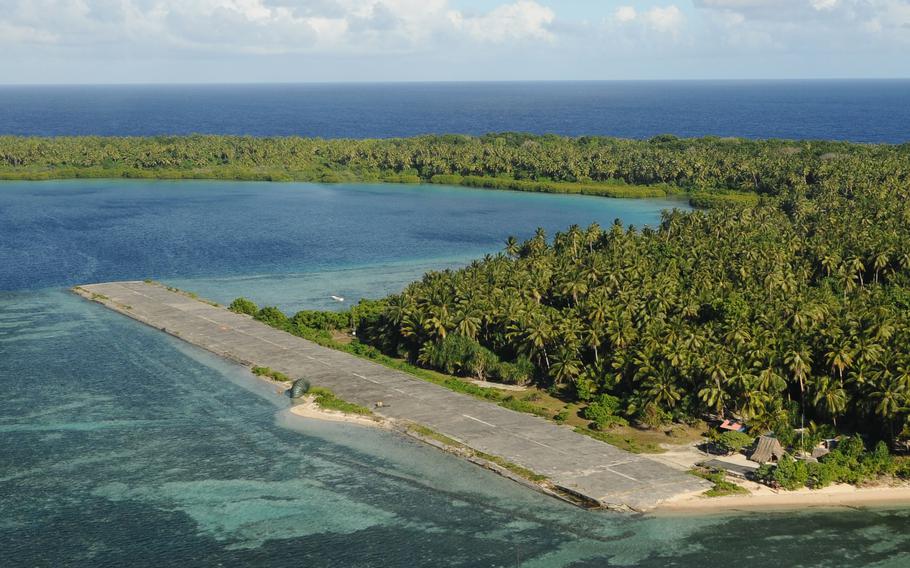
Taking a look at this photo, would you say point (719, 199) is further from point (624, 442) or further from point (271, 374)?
point (271, 374)

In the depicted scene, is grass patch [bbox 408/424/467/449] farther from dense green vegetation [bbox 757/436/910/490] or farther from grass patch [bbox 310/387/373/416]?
dense green vegetation [bbox 757/436/910/490]

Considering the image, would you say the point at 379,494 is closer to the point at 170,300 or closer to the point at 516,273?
the point at 516,273

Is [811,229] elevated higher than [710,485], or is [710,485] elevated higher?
[811,229]

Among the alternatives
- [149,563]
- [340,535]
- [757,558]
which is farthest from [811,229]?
[149,563]

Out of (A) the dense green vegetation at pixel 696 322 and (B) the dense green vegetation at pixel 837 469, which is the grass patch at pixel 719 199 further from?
(B) the dense green vegetation at pixel 837 469

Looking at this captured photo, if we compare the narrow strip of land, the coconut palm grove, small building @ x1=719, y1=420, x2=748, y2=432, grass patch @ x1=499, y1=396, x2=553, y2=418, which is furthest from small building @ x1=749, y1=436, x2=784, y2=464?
grass patch @ x1=499, y1=396, x2=553, y2=418

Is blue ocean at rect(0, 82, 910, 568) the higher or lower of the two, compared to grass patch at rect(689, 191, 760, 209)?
lower
